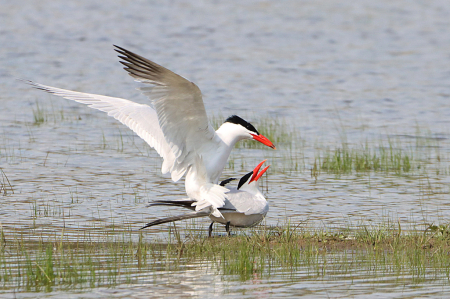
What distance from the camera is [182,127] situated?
8.27 metres

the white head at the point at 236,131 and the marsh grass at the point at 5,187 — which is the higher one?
the white head at the point at 236,131

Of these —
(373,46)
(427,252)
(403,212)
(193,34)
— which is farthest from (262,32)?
(427,252)

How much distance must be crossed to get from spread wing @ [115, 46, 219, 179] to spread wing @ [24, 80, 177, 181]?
41 centimetres

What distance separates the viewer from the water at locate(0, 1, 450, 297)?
9.75 m

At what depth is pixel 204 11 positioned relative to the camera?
109ft

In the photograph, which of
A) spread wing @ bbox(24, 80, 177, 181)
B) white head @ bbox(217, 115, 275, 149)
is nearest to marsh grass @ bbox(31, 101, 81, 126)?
spread wing @ bbox(24, 80, 177, 181)

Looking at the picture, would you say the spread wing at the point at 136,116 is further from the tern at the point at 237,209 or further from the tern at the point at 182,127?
the tern at the point at 237,209

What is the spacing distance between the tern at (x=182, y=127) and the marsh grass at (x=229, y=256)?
33.9 inches

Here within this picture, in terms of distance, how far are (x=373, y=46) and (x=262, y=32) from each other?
444 cm

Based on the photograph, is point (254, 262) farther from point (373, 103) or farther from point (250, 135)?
point (373, 103)

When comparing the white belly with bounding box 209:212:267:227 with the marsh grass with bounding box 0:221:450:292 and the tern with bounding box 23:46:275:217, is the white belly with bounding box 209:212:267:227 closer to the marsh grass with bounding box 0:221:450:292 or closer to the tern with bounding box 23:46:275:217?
the tern with bounding box 23:46:275:217

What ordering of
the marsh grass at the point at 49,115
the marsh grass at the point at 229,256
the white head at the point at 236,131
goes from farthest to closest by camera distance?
the marsh grass at the point at 49,115
the white head at the point at 236,131
the marsh grass at the point at 229,256

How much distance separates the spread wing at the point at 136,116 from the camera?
9.09 meters

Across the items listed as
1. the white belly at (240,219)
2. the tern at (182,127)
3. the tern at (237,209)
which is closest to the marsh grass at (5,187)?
the tern at (182,127)
